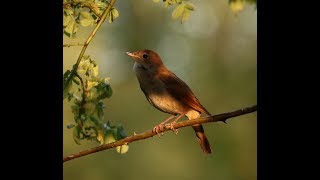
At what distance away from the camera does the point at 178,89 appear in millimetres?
4453

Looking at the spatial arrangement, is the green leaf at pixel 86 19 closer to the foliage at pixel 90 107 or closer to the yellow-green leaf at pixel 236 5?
Result: the foliage at pixel 90 107

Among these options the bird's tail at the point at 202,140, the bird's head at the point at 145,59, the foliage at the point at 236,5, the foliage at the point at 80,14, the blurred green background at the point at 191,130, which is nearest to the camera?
the foliage at the point at 236,5

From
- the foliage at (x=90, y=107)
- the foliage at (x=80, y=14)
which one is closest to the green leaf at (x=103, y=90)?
the foliage at (x=90, y=107)

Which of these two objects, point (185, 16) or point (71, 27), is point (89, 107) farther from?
point (185, 16)

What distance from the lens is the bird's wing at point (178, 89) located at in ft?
14.2

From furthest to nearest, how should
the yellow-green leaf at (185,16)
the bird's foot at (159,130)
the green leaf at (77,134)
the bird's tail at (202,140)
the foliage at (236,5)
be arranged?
1. the bird's tail at (202,140)
2. the bird's foot at (159,130)
3. the green leaf at (77,134)
4. the yellow-green leaf at (185,16)
5. the foliage at (236,5)

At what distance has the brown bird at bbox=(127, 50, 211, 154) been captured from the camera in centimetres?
436
